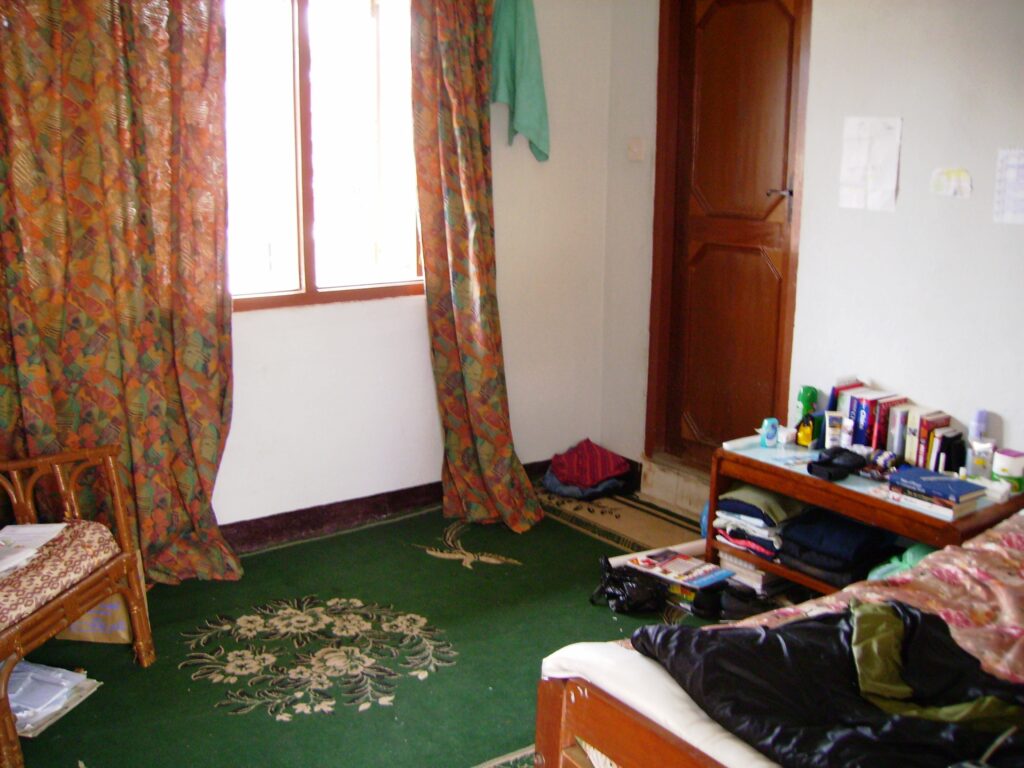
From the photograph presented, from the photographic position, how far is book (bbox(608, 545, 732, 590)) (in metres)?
3.26

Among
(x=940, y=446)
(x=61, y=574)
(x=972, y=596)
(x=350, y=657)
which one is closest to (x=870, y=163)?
(x=940, y=446)

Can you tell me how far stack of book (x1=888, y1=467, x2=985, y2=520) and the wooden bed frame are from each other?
4.67 feet

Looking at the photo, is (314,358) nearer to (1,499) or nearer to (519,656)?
(1,499)

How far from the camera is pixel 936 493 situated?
9.14 ft

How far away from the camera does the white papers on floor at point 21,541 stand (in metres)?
2.56

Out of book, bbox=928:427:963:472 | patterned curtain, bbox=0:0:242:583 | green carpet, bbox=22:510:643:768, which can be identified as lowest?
green carpet, bbox=22:510:643:768

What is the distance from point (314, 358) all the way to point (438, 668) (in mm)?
1394

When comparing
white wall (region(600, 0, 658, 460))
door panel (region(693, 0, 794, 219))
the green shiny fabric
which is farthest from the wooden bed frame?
white wall (region(600, 0, 658, 460))

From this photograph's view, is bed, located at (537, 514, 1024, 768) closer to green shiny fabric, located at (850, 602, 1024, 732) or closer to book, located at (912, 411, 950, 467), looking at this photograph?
green shiny fabric, located at (850, 602, 1024, 732)

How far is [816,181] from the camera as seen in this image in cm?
344

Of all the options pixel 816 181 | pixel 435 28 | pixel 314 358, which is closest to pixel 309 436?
pixel 314 358

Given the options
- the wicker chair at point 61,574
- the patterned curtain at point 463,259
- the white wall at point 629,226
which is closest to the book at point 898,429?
the white wall at point 629,226

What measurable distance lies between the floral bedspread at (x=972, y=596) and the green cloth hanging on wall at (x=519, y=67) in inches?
93.8

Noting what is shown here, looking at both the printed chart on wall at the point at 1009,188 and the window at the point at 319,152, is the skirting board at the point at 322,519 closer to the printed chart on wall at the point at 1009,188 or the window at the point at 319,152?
the window at the point at 319,152
